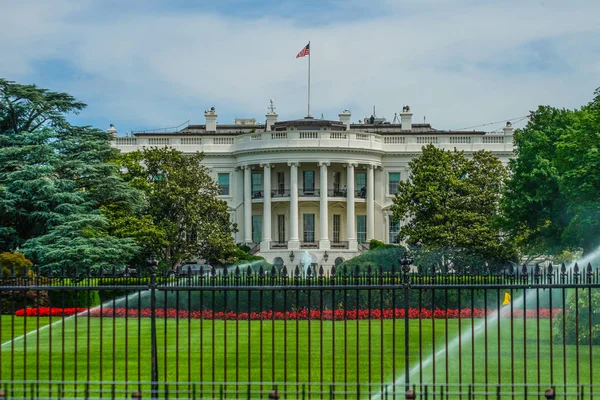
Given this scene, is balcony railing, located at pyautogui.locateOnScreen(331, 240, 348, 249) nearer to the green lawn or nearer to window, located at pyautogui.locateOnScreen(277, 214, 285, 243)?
window, located at pyautogui.locateOnScreen(277, 214, 285, 243)

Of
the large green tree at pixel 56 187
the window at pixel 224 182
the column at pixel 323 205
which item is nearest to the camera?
the large green tree at pixel 56 187

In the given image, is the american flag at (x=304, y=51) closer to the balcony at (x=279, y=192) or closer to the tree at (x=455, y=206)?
the balcony at (x=279, y=192)

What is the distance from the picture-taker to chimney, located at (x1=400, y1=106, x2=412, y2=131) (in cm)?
7950

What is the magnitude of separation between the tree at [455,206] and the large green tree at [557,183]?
2.67m

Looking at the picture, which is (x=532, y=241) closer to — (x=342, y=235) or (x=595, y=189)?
(x=595, y=189)

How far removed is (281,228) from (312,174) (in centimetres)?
415

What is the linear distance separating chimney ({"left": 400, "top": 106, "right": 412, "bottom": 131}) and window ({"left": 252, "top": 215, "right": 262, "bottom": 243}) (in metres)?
13.8

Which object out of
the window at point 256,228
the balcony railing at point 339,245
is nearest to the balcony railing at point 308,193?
the window at point 256,228

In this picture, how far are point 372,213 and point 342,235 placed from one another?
103 inches

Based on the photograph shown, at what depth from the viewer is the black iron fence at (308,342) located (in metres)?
12.8

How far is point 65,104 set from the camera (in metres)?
47.6

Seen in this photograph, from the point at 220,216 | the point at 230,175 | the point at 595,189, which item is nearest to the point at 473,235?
the point at 220,216

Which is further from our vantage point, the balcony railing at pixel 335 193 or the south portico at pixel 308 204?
the balcony railing at pixel 335 193

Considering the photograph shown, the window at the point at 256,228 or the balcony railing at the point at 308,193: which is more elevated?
Result: the balcony railing at the point at 308,193
